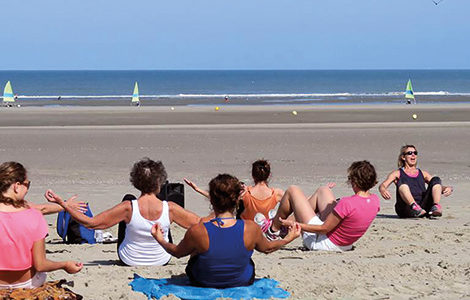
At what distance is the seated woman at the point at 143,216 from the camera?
5.75 metres

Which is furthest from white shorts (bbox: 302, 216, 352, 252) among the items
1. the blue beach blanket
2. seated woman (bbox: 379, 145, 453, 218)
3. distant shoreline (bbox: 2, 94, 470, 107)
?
distant shoreline (bbox: 2, 94, 470, 107)

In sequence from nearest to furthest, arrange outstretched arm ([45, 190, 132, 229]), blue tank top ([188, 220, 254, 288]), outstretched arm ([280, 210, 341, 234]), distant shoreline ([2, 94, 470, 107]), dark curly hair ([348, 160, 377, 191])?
blue tank top ([188, 220, 254, 288])
outstretched arm ([45, 190, 132, 229])
dark curly hair ([348, 160, 377, 191])
outstretched arm ([280, 210, 341, 234])
distant shoreline ([2, 94, 470, 107])

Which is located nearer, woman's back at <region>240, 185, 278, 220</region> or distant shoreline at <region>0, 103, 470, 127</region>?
woman's back at <region>240, 185, 278, 220</region>

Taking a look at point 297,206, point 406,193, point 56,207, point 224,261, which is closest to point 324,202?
point 297,206

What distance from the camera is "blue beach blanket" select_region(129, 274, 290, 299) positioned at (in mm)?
5234

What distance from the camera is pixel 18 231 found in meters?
4.74

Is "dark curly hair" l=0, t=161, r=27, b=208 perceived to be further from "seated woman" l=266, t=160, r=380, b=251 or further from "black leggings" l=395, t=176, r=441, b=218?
"black leggings" l=395, t=176, r=441, b=218

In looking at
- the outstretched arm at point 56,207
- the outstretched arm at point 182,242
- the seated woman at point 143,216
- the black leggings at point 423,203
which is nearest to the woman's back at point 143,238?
the seated woman at point 143,216

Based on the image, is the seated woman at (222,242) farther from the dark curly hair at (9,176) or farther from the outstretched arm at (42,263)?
the dark curly hair at (9,176)

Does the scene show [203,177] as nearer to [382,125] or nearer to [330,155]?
[330,155]

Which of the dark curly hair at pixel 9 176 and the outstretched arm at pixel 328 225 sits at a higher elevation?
the dark curly hair at pixel 9 176

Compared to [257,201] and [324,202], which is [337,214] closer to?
[324,202]

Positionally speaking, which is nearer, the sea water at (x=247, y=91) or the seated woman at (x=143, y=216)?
the seated woman at (x=143, y=216)

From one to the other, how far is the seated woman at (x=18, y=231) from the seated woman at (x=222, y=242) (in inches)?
29.1
